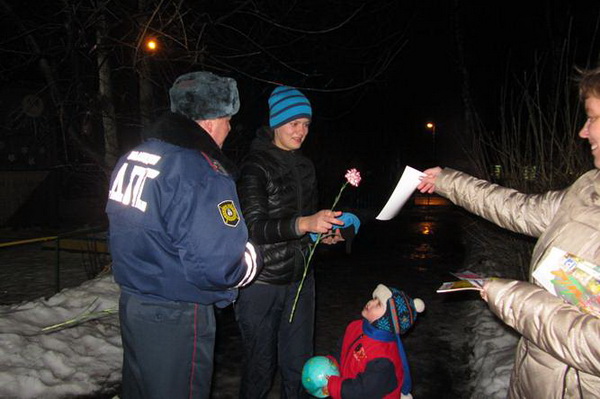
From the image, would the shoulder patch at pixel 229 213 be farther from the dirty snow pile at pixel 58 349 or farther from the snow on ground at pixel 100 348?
the dirty snow pile at pixel 58 349

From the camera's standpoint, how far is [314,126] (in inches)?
730

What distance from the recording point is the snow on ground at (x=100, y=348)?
148 inches

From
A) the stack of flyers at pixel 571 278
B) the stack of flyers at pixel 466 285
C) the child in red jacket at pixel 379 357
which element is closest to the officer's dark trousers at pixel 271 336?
the child in red jacket at pixel 379 357

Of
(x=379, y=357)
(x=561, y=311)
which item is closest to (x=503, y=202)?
(x=561, y=311)

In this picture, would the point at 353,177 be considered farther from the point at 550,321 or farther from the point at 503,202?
the point at 550,321

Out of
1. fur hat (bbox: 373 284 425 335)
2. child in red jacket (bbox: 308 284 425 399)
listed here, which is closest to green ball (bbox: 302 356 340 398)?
child in red jacket (bbox: 308 284 425 399)

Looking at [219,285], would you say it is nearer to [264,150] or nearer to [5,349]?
[264,150]

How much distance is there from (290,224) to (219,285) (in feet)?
2.46

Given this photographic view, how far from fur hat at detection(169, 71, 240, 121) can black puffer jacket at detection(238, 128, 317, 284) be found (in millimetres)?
621

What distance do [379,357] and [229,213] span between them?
136cm

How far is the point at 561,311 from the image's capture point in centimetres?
151

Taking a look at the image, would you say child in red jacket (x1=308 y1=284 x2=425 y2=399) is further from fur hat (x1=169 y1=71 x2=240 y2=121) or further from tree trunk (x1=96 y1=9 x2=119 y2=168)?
tree trunk (x1=96 y1=9 x2=119 y2=168)

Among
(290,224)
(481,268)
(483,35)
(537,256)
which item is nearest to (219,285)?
(290,224)

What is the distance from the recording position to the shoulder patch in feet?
6.69
